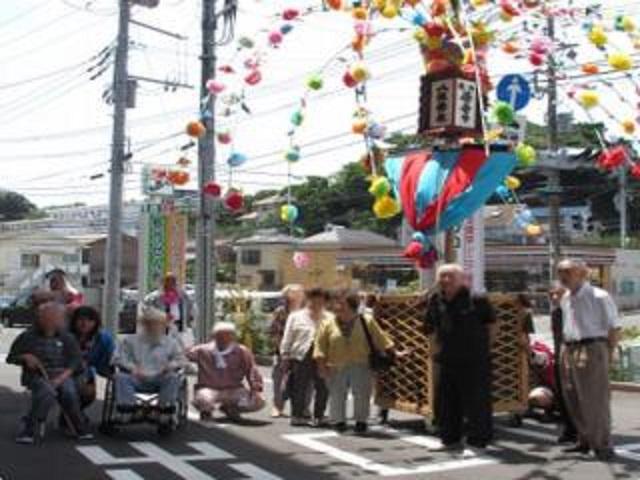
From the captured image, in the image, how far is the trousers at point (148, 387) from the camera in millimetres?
10430

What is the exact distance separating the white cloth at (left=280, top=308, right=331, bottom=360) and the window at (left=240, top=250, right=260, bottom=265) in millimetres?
63587

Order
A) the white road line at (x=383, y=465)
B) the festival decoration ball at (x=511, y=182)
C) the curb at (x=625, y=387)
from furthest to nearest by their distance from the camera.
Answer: the curb at (x=625, y=387)
the festival decoration ball at (x=511, y=182)
the white road line at (x=383, y=465)

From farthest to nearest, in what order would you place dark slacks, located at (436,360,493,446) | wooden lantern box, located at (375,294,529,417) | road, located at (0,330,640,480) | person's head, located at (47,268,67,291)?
person's head, located at (47,268,67,291) → wooden lantern box, located at (375,294,529,417) → dark slacks, located at (436,360,493,446) → road, located at (0,330,640,480)

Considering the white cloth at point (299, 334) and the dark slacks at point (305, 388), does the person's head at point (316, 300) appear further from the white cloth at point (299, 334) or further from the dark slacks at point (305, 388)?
the dark slacks at point (305, 388)

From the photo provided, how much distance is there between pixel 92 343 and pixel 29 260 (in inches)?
2616

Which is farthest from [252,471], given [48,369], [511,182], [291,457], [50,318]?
[511,182]

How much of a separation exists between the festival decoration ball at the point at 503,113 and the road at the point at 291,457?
315 cm

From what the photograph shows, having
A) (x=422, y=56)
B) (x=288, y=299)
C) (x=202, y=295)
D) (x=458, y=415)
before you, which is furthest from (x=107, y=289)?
(x=458, y=415)

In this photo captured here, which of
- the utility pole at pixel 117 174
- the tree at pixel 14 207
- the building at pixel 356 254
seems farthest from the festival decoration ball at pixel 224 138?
the tree at pixel 14 207

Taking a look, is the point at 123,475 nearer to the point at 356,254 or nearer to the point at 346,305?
the point at 346,305

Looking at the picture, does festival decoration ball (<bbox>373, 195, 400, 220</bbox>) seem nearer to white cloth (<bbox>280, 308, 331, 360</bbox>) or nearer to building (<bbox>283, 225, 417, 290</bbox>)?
white cloth (<bbox>280, 308, 331, 360</bbox>)

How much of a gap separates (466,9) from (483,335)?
338 cm

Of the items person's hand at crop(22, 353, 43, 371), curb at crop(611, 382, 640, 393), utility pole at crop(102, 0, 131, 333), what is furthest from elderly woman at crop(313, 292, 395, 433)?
utility pole at crop(102, 0, 131, 333)

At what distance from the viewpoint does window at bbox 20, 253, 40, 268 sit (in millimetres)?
74438
